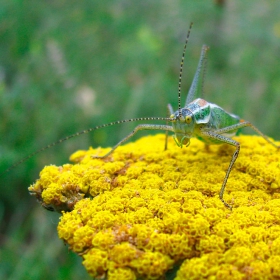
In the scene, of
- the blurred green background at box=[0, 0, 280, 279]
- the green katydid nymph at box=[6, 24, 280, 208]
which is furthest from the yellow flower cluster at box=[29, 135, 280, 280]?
the blurred green background at box=[0, 0, 280, 279]

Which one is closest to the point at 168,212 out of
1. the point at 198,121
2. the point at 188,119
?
the point at 188,119

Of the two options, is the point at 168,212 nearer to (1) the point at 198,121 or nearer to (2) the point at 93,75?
(1) the point at 198,121

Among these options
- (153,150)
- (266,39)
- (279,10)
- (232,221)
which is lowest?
(232,221)

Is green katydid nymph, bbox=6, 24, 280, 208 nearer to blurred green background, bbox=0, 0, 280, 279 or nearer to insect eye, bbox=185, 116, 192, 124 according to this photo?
insect eye, bbox=185, 116, 192, 124

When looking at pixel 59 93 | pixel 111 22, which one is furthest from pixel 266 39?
pixel 59 93

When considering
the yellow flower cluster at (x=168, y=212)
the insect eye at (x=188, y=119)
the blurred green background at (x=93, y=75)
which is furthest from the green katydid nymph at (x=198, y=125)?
the blurred green background at (x=93, y=75)

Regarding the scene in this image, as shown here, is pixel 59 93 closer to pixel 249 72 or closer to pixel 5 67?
pixel 5 67
